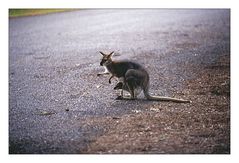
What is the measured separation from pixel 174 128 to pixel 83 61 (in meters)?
3.30

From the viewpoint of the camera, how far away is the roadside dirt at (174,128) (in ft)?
18.0

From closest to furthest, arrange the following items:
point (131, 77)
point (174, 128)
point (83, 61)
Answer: point (174, 128) → point (131, 77) → point (83, 61)

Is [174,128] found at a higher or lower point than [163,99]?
lower

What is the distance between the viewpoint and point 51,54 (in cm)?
918

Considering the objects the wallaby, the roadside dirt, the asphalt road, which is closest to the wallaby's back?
the wallaby

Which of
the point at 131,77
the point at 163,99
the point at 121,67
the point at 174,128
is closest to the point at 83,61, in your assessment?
the point at 121,67

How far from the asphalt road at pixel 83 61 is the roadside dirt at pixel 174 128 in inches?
7.9

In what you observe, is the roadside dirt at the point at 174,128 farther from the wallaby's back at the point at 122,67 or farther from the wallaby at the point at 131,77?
the wallaby's back at the point at 122,67

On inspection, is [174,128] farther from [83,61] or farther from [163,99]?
[83,61]

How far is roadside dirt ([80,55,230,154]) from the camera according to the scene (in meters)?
5.47

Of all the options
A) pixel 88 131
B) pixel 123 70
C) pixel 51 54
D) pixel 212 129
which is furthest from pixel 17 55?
pixel 212 129

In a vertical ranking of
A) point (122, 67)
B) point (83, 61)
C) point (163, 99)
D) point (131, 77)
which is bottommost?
point (163, 99)

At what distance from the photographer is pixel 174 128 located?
19.1ft
